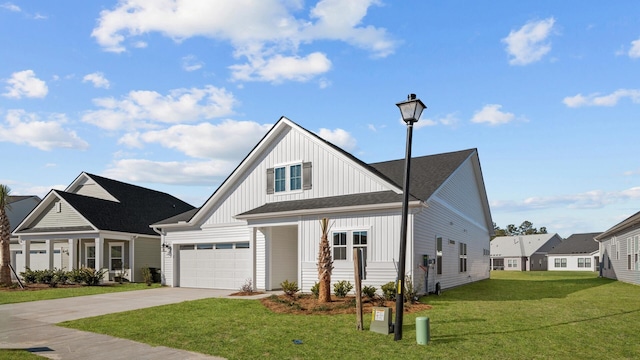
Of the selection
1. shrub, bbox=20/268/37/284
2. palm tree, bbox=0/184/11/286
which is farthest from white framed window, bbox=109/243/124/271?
palm tree, bbox=0/184/11/286

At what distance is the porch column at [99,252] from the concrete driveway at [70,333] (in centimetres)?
888

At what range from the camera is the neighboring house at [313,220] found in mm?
18328

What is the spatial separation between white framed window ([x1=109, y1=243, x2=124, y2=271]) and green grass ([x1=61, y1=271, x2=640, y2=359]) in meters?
16.6

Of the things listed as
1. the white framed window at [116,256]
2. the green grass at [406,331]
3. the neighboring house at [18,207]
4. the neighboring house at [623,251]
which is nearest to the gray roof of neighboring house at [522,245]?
the neighboring house at [623,251]

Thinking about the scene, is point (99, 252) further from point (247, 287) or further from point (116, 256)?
point (247, 287)

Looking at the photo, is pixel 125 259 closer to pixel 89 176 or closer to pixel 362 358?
pixel 89 176

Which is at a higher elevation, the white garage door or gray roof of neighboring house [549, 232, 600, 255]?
the white garage door

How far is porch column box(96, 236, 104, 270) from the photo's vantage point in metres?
28.5

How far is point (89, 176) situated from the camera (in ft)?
116

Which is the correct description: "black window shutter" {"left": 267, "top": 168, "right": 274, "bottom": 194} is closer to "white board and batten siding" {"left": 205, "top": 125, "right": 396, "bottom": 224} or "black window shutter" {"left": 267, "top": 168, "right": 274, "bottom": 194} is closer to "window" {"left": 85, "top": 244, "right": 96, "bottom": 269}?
"white board and batten siding" {"left": 205, "top": 125, "right": 396, "bottom": 224}

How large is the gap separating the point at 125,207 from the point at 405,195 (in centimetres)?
2754

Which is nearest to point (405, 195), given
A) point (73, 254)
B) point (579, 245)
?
point (73, 254)

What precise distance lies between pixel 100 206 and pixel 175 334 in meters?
23.0

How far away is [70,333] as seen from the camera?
39.0ft
